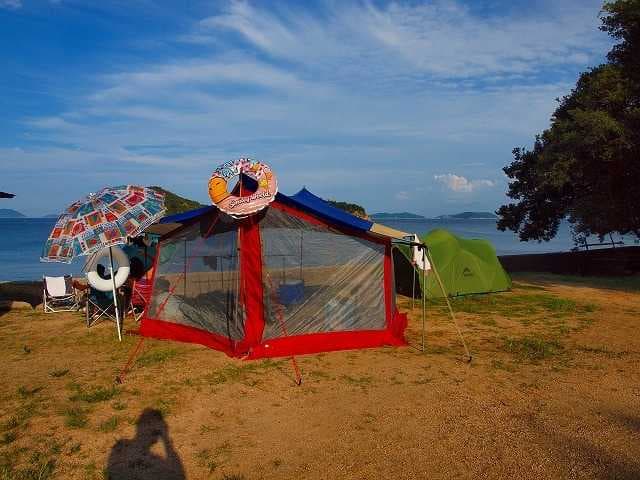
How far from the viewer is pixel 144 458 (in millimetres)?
4543

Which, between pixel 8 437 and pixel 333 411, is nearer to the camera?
pixel 8 437

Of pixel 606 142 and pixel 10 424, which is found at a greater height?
pixel 606 142

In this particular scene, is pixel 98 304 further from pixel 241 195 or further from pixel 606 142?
pixel 606 142

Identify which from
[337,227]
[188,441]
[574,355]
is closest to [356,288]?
[337,227]

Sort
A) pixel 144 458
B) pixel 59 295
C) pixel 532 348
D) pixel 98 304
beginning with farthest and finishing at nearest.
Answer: pixel 59 295 < pixel 98 304 < pixel 532 348 < pixel 144 458

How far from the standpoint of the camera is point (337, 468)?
169 inches

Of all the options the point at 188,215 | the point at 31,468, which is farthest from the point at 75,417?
the point at 188,215

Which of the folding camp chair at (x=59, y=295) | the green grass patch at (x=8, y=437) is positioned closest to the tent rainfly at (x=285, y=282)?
the green grass patch at (x=8, y=437)

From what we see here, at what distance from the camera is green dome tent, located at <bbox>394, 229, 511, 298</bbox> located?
42.6 ft

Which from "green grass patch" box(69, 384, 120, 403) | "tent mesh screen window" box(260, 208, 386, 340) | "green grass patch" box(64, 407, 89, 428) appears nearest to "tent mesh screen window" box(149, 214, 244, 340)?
"tent mesh screen window" box(260, 208, 386, 340)

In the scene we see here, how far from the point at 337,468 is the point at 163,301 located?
5581 millimetres

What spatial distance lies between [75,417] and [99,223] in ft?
11.0

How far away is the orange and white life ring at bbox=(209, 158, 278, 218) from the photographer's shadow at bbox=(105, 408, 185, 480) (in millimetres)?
3199

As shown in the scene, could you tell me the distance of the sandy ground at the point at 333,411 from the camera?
171 inches
